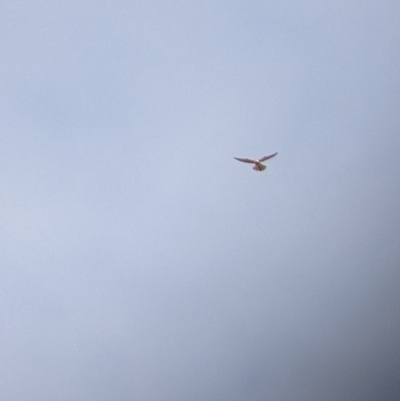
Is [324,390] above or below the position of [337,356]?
below

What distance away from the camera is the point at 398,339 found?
24.2m

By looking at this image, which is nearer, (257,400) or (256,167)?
(256,167)

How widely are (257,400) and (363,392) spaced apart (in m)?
6.27

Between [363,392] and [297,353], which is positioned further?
[363,392]

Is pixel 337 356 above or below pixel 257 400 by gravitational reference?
above

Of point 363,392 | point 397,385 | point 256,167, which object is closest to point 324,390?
point 363,392

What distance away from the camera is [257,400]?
83.2 feet

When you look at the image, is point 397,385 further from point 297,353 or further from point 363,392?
point 297,353

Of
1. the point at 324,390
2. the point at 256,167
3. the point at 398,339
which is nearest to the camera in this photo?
the point at 256,167

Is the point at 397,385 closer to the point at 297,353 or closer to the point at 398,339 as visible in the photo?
the point at 398,339

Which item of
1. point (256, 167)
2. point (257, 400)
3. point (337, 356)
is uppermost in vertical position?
point (256, 167)

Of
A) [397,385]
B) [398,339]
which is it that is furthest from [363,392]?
[398,339]

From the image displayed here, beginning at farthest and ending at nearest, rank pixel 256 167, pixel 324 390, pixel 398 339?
pixel 324 390 < pixel 398 339 < pixel 256 167

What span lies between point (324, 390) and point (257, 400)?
12.8 ft
